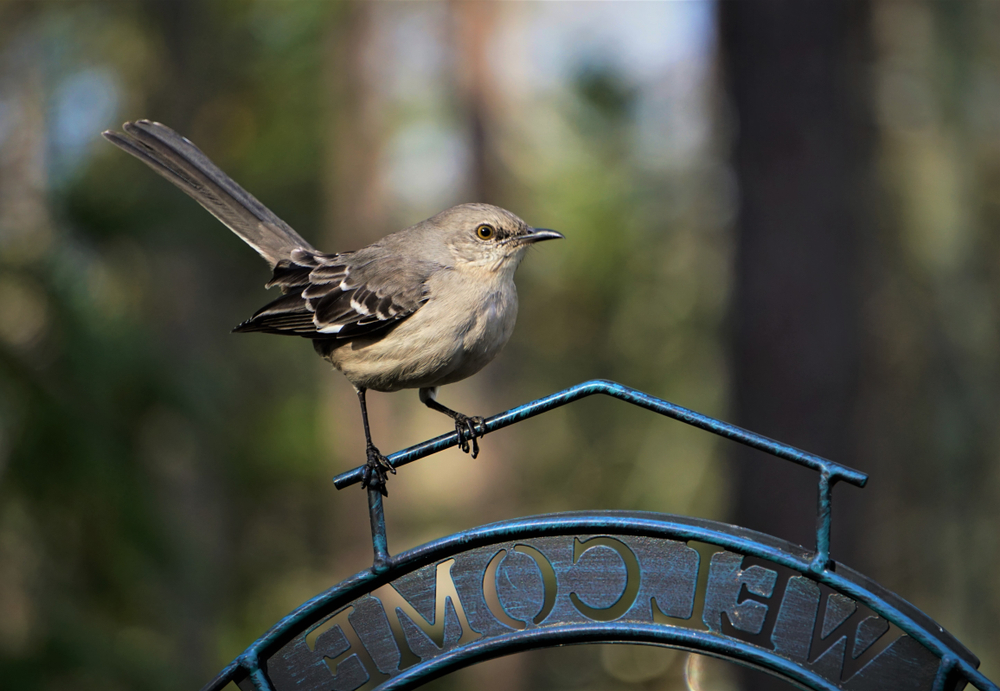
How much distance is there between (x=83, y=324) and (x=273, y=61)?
44.2 ft

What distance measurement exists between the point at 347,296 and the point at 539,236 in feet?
2.96

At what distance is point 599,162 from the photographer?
18.4 meters

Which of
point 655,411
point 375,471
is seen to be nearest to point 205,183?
point 375,471

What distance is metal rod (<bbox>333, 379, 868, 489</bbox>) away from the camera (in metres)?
2.05

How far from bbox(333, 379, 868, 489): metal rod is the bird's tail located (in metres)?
2.05

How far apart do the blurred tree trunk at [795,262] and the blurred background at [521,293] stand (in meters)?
0.02

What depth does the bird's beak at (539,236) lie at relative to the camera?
3.54 m

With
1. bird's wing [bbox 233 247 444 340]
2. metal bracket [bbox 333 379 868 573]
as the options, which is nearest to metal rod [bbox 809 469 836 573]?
metal bracket [bbox 333 379 868 573]

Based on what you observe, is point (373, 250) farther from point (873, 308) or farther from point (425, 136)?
point (425, 136)

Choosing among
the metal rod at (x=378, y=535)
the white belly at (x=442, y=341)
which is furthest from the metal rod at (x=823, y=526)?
the white belly at (x=442, y=341)

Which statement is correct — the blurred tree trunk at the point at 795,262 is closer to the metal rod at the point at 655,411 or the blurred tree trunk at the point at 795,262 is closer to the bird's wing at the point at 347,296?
the bird's wing at the point at 347,296

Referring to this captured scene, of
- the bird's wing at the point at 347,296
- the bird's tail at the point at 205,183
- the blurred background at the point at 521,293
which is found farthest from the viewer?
the blurred background at the point at 521,293

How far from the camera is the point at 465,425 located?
10.4ft

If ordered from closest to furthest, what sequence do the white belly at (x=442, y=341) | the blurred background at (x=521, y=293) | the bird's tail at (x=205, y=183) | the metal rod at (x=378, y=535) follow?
the metal rod at (x=378, y=535) < the white belly at (x=442, y=341) < the bird's tail at (x=205, y=183) < the blurred background at (x=521, y=293)
